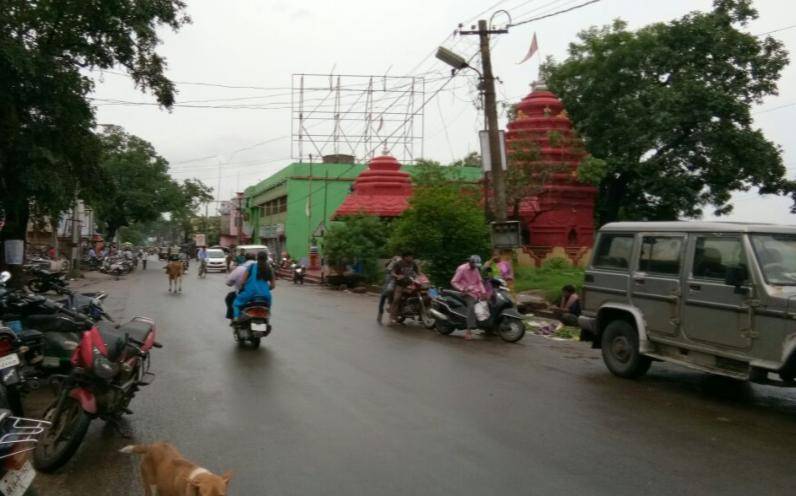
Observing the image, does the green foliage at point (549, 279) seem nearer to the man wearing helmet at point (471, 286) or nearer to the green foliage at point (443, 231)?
the green foliage at point (443, 231)

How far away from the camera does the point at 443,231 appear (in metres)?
19.4

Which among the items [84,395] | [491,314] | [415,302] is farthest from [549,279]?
[84,395]

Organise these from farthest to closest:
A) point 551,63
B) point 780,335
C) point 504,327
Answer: point 551,63 → point 504,327 → point 780,335

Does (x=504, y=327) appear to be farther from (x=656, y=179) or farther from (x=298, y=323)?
(x=656, y=179)

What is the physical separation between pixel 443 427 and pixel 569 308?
29.9 feet

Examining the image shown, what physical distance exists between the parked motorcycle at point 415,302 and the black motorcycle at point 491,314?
1.01 meters

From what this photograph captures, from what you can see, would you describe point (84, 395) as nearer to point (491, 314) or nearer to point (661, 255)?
point (661, 255)

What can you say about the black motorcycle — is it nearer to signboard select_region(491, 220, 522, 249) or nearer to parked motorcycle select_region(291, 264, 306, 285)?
signboard select_region(491, 220, 522, 249)

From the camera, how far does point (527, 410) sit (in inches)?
276

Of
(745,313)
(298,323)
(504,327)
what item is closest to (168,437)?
(745,313)

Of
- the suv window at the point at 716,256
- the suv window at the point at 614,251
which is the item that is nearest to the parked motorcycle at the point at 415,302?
the suv window at the point at 614,251

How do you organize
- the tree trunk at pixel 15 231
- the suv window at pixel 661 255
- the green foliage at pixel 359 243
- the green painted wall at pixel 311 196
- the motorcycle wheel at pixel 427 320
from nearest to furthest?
the suv window at pixel 661 255 < the motorcycle wheel at pixel 427 320 < the tree trunk at pixel 15 231 < the green foliage at pixel 359 243 < the green painted wall at pixel 311 196

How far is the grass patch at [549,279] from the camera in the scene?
17922mm

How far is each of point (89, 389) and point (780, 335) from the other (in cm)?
630
